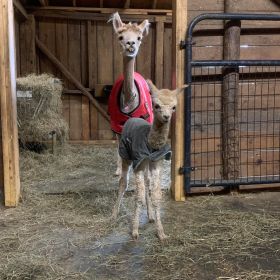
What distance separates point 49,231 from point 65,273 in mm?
915

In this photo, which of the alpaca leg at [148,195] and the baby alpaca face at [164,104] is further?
the alpaca leg at [148,195]

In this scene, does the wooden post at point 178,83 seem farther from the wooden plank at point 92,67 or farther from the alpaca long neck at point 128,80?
the wooden plank at point 92,67

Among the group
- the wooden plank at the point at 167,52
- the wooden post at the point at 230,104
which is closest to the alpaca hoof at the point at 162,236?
the wooden post at the point at 230,104

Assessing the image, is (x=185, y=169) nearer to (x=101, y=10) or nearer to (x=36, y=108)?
(x=36, y=108)

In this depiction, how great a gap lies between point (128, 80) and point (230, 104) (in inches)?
49.5

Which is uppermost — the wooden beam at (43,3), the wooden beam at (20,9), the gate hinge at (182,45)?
the wooden beam at (43,3)

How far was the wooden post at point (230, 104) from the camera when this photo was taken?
4559mm

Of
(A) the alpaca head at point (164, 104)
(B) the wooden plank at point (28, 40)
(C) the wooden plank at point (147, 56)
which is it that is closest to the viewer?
(A) the alpaca head at point (164, 104)


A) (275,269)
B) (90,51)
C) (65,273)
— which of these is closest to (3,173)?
(65,273)

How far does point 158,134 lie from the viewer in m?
3.38

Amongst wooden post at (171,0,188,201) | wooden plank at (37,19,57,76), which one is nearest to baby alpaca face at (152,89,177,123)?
wooden post at (171,0,188,201)

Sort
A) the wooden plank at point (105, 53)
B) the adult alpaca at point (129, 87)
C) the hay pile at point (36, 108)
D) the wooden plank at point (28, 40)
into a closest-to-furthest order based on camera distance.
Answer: the adult alpaca at point (129, 87), the hay pile at point (36, 108), the wooden plank at point (28, 40), the wooden plank at point (105, 53)

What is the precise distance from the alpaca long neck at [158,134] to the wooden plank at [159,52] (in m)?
5.89

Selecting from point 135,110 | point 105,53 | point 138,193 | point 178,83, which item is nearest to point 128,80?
point 135,110
